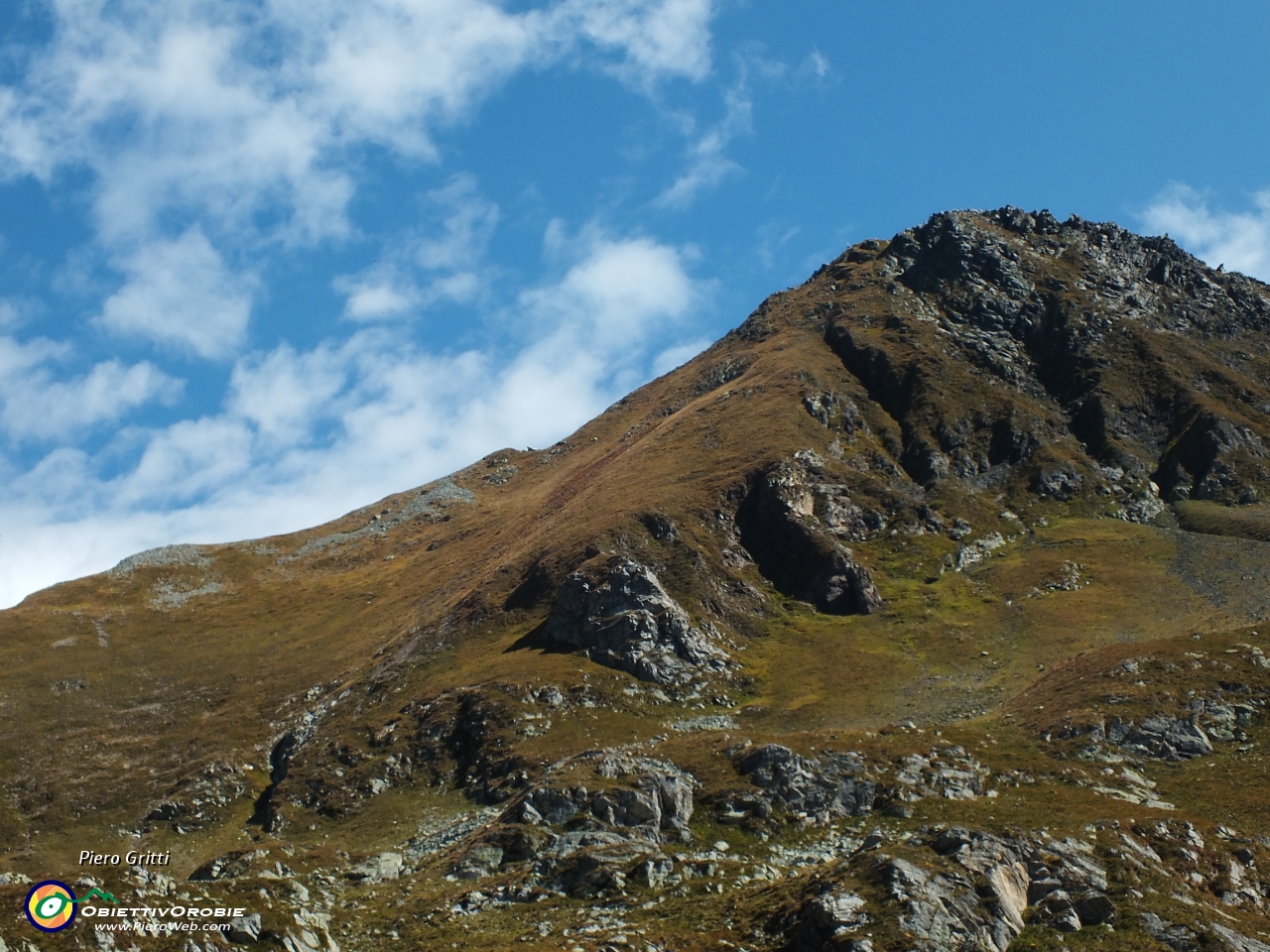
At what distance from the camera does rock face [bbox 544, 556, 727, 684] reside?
9962 cm

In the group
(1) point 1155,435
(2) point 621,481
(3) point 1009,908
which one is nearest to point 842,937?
(3) point 1009,908

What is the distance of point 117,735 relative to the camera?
346 feet

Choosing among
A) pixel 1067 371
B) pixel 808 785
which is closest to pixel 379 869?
pixel 808 785

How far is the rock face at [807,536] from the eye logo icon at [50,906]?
91.8m

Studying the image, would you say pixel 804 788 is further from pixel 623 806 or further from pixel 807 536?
pixel 807 536

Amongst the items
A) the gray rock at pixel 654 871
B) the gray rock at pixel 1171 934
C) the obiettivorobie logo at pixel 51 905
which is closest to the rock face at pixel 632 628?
the gray rock at pixel 654 871

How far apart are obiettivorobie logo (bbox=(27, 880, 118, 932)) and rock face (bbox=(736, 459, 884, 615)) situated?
9175 centimetres

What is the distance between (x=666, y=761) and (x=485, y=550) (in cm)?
8200

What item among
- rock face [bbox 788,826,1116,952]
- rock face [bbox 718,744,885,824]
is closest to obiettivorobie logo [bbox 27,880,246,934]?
rock face [bbox 788,826,1116,952]

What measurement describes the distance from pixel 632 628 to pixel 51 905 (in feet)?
224

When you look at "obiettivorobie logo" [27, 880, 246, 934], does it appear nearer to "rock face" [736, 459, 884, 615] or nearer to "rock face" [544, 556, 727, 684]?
"rock face" [544, 556, 727, 684]

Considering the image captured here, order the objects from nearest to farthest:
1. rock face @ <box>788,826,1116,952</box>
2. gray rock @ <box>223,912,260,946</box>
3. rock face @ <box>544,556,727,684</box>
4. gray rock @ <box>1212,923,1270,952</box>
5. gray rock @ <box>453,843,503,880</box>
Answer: gray rock @ <box>1212,923,1270,952</box>
rock face @ <box>788,826,1116,952</box>
gray rock @ <box>223,912,260,946</box>
gray rock @ <box>453,843,503,880</box>
rock face @ <box>544,556,727,684</box>

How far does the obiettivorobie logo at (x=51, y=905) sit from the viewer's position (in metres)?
36.3

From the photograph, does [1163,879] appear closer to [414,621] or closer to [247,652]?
[414,621]
